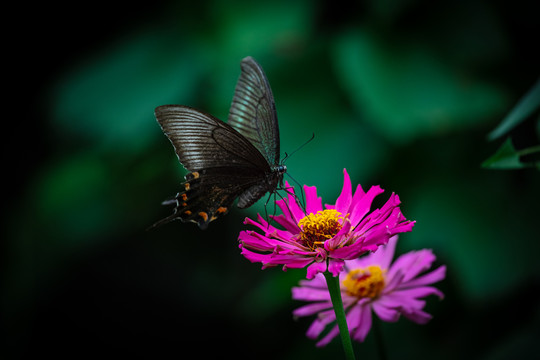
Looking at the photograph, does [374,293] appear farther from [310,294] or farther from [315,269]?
[315,269]

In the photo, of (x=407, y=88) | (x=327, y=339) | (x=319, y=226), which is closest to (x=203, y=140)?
(x=319, y=226)

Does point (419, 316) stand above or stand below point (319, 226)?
below

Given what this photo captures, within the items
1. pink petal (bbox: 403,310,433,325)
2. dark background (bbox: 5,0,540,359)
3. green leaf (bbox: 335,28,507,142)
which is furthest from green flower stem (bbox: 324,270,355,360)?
green leaf (bbox: 335,28,507,142)

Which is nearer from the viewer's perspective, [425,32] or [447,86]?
[447,86]

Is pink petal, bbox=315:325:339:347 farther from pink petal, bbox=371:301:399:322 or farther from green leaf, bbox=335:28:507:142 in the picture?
green leaf, bbox=335:28:507:142

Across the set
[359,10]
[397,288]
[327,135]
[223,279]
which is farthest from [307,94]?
[397,288]

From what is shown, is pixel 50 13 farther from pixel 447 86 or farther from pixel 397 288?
pixel 397 288

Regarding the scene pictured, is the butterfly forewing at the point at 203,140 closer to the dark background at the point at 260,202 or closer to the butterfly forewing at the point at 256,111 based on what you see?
the butterfly forewing at the point at 256,111
